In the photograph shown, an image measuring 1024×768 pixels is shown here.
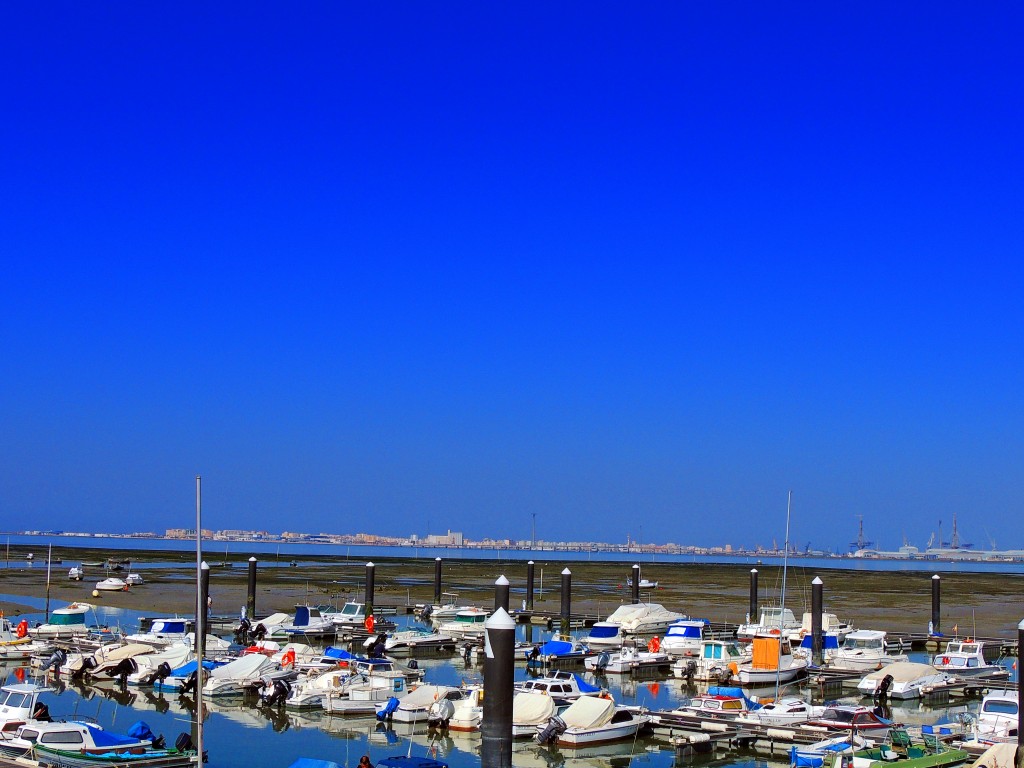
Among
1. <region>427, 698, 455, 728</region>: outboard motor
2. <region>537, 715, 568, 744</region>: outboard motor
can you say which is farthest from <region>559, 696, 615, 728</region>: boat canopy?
<region>427, 698, 455, 728</region>: outboard motor

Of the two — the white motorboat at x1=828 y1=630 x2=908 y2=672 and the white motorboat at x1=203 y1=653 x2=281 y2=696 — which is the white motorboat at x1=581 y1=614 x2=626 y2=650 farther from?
the white motorboat at x1=203 y1=653 x2=281 y2=696

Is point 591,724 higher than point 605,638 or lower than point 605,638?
higher

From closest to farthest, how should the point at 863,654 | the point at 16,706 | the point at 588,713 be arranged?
the point at 16,706, the point at 588,713, the point at 863,654

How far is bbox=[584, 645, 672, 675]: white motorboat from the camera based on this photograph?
4763 cm

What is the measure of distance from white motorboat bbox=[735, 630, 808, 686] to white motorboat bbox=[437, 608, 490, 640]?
1475cm

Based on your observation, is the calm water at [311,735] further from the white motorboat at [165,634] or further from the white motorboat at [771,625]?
the white motorboat at [771,625]

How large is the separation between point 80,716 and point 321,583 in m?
67.1

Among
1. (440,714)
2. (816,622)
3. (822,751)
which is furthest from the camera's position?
(816,622)

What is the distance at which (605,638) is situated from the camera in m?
53.7

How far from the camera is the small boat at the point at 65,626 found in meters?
52.2

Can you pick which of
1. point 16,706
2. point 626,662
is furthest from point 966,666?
point 16,706

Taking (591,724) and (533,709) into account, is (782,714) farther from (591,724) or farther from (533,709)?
(533,709)

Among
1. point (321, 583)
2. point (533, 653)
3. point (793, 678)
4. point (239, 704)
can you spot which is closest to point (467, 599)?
point (321, 583)

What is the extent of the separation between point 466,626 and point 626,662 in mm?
11479
